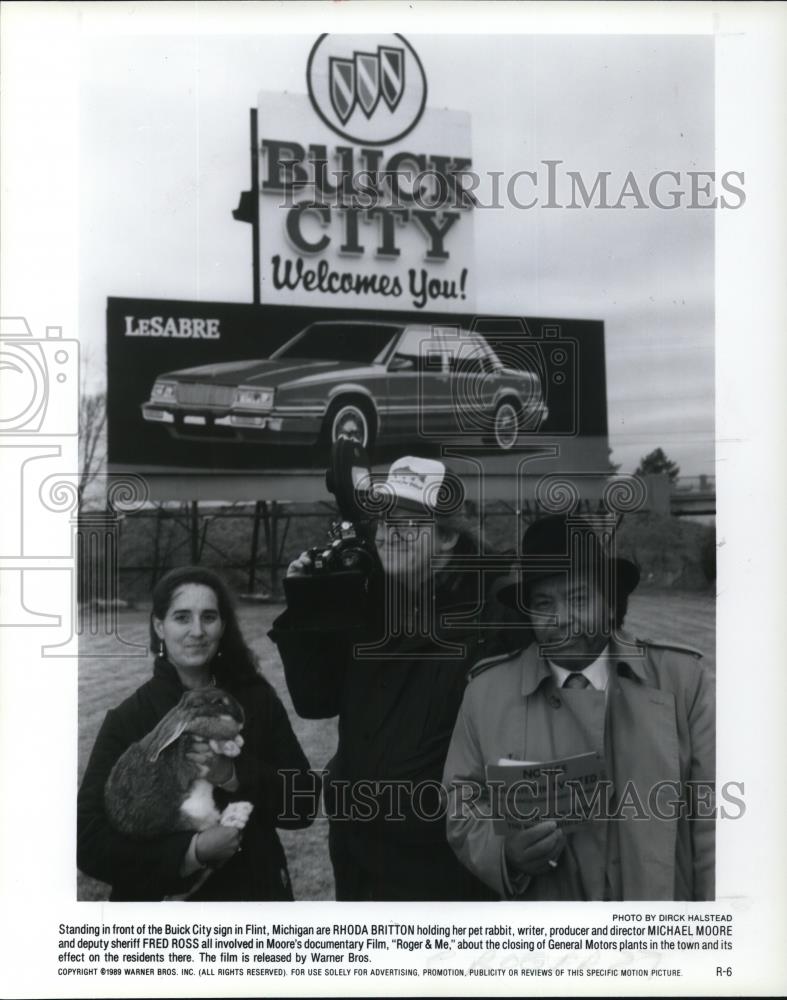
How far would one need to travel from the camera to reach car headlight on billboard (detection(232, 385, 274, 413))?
12.0 ft

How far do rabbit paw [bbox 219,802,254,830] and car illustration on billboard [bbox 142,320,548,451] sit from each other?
1259mm

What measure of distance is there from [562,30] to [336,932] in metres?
3.26

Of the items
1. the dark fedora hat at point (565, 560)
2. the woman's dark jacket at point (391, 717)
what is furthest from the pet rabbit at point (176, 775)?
the dark fedora hat at point (565, 560)

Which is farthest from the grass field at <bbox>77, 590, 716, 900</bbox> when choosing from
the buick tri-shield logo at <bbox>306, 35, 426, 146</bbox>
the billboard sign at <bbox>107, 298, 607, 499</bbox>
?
the buick tri-shield logo at <bbox>306, 35, 426, 146</bbox>

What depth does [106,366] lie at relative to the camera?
12.0 ft

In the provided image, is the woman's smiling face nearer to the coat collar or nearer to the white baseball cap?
the white baseball cap

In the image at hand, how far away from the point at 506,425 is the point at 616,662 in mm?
895

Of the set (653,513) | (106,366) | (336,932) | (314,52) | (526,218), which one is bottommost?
(336,932)

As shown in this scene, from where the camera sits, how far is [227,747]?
3629 millimetres

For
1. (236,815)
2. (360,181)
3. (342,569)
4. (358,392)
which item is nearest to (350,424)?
(358,392)

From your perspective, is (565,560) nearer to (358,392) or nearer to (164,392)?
(358,392)

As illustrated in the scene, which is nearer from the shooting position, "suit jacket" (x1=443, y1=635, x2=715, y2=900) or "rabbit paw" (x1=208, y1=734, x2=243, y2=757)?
"suit jacket" (x1=443, y1=635, x2=715, y2=900)

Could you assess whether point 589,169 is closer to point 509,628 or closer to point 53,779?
point 509,628

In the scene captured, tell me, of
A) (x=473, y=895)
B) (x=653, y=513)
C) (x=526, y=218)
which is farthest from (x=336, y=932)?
(x=526, y=218)
